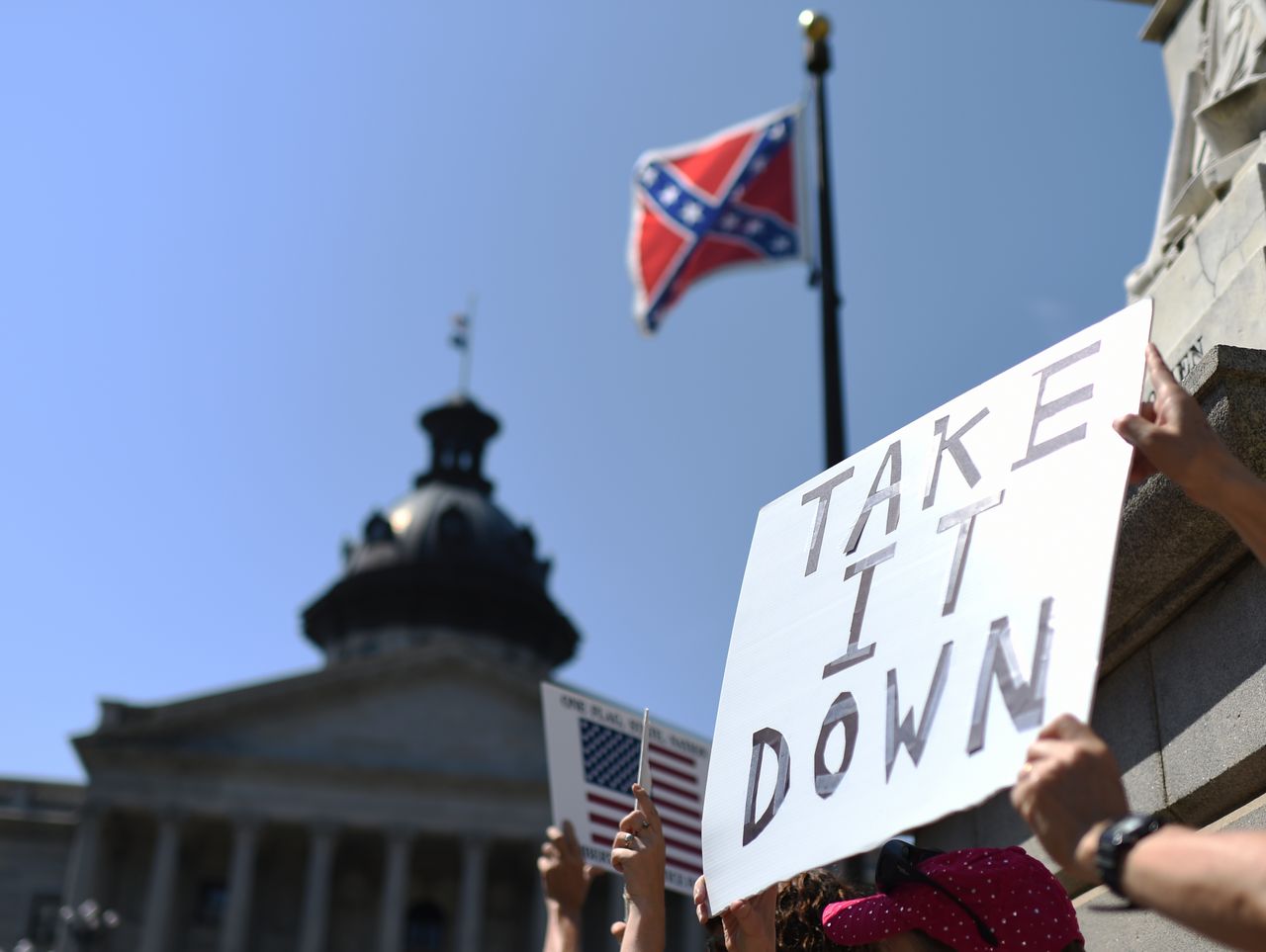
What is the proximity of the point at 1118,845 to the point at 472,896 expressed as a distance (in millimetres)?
45449

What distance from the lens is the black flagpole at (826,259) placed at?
953 centimetres

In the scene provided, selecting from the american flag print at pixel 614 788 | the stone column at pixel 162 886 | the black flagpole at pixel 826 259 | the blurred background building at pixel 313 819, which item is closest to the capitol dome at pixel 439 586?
the blurred background building at pixel 313 819

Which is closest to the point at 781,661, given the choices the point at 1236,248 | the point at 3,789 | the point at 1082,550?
the point at 1082,550

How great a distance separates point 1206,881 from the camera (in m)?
1.62

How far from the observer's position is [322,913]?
147ft

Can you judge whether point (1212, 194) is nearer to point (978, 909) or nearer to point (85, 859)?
point (978, 909)

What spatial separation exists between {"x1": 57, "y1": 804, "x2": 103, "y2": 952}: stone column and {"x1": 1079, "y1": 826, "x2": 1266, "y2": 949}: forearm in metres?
46.9

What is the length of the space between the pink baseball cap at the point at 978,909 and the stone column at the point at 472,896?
44099 millimetres

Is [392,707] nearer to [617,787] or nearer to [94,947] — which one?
[94,947]

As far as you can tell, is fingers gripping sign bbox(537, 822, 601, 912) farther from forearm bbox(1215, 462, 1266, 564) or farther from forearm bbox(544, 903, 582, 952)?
forearm bbox(1215, 462, 1266, 564)

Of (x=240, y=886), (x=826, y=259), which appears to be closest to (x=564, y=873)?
(x=826, y=259)

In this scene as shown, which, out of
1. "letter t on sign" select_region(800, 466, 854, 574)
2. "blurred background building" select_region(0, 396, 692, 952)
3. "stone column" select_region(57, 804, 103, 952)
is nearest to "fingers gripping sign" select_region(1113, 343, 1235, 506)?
"letter t on sign" select_region(800, 466, 854, 574)

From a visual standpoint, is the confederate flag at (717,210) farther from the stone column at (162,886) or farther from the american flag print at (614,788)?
the stone column at (162,886)

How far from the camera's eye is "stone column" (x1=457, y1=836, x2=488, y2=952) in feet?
147
